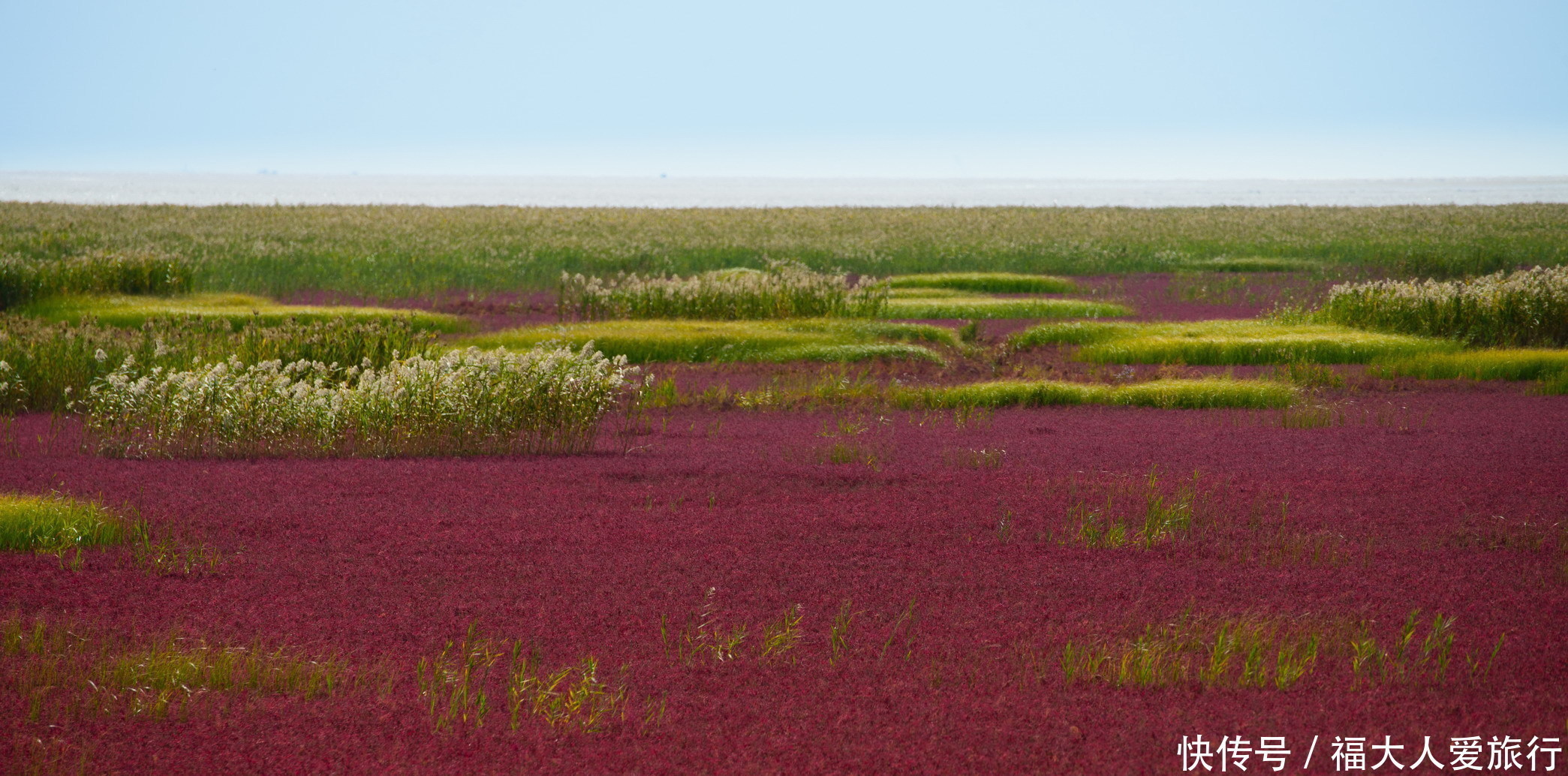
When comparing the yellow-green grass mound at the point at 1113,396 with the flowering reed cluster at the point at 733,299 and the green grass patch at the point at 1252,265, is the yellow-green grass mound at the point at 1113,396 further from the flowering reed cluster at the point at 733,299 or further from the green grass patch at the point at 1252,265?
the green grass patch at the point at 1252,265

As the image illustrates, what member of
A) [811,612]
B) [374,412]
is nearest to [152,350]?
[374,412]

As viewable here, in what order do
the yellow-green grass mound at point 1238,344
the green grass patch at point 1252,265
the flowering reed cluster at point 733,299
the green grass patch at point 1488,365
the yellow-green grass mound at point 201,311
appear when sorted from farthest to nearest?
the green grass patch at point 1252,265, the flowering reed cluster at point 733,299, the yellow-green grass mound at point 201,311, the yellow-green grass mound at point 1238,344, the green grass patch at point 1488,365

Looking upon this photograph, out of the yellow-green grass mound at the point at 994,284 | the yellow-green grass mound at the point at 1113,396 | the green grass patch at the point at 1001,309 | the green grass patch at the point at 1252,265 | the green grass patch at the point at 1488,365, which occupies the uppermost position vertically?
the green grass patch at the point at 1252,265

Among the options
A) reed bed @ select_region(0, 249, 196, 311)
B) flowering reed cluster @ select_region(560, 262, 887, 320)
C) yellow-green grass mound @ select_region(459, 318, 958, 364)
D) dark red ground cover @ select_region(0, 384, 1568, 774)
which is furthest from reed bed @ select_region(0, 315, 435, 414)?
reed bed @ select_region(0, 249, 196, 311)

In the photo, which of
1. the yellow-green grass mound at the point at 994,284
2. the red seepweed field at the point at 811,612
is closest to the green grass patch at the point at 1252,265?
the yellow-green grass mound at the point at 994,284

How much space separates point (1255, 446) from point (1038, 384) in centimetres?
459

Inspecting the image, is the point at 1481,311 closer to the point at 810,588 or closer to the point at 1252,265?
the point at 810,588

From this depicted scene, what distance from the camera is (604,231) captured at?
189 ft

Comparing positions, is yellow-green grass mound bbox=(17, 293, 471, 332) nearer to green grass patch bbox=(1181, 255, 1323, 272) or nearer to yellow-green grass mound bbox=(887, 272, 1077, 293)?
yellow-green grass mound bbox=(887, 272, 1077, 293)

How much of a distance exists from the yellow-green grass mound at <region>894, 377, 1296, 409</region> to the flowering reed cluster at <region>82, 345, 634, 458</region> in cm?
582

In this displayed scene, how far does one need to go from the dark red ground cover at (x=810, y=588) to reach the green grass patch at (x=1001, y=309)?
49.6 ft

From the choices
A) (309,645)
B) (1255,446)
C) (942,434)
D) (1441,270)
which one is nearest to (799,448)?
(942,434)

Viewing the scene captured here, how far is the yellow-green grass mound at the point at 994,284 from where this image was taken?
3703cm

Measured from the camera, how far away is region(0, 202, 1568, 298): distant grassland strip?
39.3m
